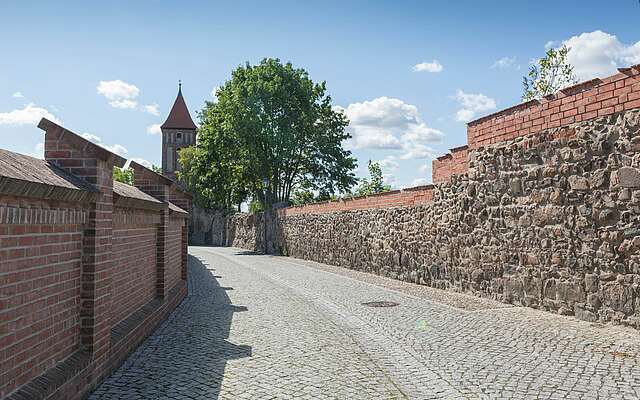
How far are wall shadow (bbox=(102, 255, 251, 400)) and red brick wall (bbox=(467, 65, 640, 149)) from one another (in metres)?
5.88

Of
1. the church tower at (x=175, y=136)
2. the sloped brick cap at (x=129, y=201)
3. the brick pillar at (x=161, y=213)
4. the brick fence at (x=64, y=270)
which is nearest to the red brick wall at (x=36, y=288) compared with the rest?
the brick fence at (x=64, y=270)

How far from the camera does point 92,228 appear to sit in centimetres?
475

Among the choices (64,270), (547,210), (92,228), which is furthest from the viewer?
(547,210)

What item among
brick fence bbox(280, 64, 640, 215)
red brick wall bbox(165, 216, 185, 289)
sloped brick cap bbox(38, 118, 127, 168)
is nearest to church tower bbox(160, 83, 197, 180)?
brick fence bbox(280, 64, 640, 215)

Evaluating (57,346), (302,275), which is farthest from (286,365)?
(302,275)

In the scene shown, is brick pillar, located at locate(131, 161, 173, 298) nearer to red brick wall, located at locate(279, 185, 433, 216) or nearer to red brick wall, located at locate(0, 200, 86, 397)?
red brick wall, located at locate(0, 200, 86, 397)

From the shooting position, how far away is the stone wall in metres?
7.88

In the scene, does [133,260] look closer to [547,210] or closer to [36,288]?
[36,288]

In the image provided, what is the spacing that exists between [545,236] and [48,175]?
792 centimetres

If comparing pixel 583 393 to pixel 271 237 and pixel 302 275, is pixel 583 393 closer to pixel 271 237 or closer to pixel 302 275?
pixel 302 275

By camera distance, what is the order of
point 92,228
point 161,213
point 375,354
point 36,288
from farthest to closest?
point 161,213 < point 375,354 < point 92,228 < point 36,288

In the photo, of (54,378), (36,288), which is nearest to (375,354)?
(54,378)

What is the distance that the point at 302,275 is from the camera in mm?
16734

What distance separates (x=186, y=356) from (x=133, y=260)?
1.49 meters
